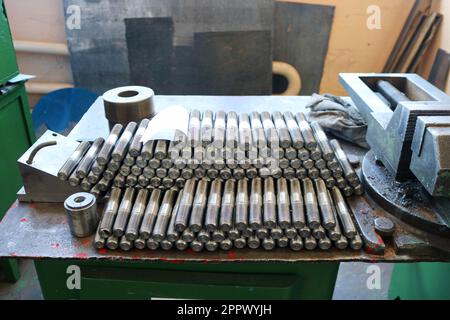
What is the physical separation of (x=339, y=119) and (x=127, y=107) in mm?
796

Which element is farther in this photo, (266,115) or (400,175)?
(266,115)

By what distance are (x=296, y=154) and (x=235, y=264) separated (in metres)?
0.36

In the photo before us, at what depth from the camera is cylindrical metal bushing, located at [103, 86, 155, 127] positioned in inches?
55.5

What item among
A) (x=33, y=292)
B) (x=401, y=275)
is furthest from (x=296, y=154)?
(x=33, y=292)

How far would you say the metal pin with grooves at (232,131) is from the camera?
1131mm

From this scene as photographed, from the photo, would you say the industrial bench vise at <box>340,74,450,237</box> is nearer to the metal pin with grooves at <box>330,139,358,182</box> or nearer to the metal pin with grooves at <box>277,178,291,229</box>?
the metal pin with grooves at <box>330,139,358,182</box>

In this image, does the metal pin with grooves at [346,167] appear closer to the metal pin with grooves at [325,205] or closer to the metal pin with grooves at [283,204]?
the metal pin with grooves at [325,205]

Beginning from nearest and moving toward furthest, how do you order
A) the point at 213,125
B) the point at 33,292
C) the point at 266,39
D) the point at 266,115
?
the point at 213,125 < the point at 266,115 < the point at 33,292 < the point at 266,39

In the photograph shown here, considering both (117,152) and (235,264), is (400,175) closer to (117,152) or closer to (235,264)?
(235,264)

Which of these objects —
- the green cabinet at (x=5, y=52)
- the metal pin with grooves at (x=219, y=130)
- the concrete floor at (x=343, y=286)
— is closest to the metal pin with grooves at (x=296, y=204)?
the metal pin with grooves at (x=219, y=130)

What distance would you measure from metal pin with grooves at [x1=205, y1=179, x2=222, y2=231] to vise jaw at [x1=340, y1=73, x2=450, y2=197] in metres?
0.51

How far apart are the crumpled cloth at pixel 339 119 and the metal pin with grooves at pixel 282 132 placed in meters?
0.25

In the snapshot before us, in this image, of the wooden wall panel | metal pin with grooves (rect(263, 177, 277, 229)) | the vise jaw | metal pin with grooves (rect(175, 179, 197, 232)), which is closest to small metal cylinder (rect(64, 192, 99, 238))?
metal pin with grooves (rect(175, 179, 197, 232))

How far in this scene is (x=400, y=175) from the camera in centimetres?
113
